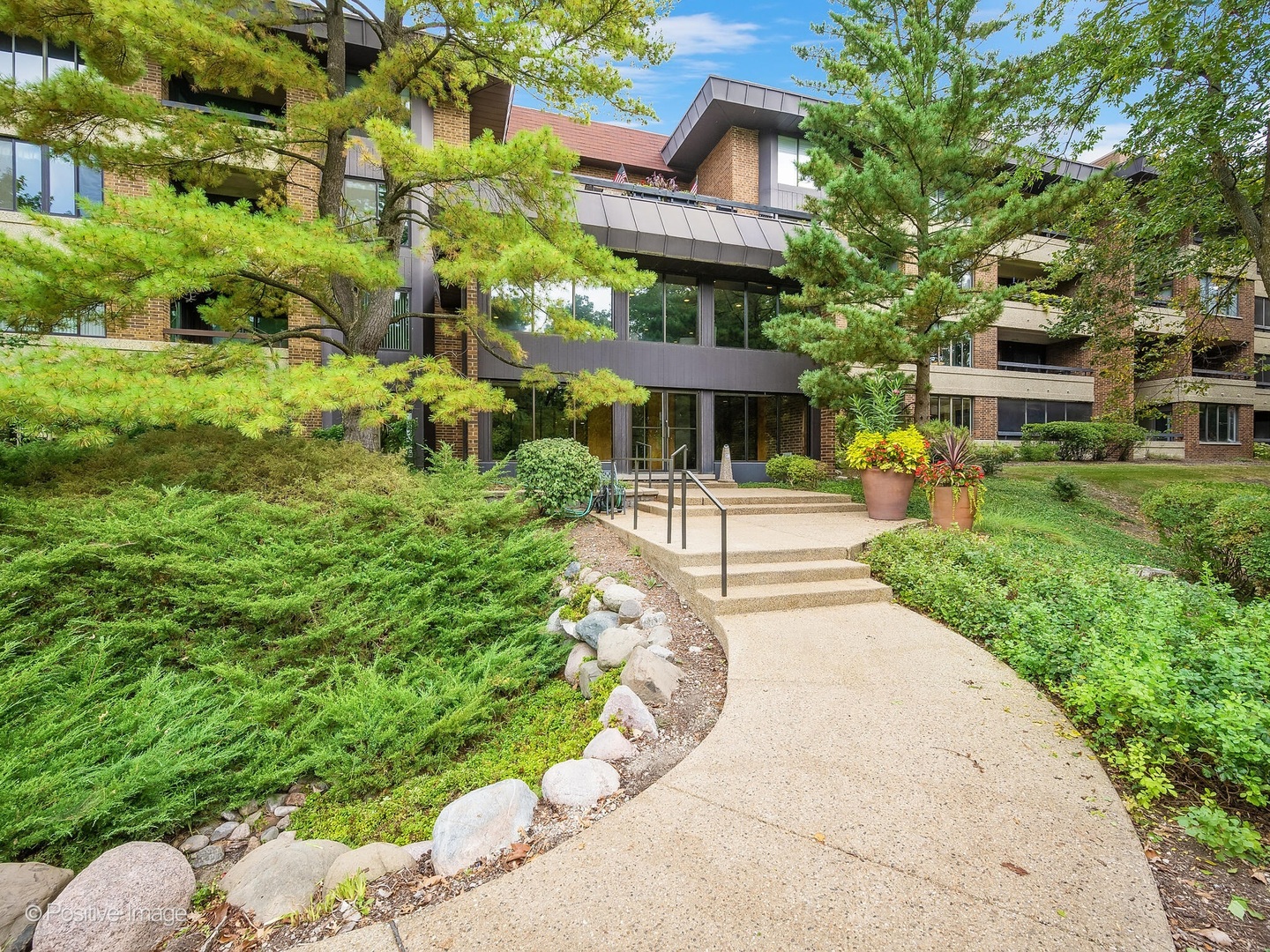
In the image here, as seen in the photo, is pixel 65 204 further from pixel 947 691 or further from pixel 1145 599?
pixel 1145 599

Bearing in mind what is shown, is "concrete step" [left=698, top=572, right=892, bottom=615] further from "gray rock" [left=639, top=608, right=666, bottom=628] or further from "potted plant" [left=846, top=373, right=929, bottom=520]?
"potted plant" [left=846, top=373, right=929, bottom=520]

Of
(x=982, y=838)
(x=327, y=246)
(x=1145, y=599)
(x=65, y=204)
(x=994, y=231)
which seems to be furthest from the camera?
(x=65, y=204)

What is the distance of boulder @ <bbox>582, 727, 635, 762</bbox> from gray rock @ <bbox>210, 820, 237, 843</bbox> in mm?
2201

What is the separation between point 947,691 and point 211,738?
14.4 ft

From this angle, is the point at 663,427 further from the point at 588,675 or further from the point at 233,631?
the point at 233,631

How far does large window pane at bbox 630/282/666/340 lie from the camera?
42.7 feet

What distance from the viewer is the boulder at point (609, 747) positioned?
285 centimetres

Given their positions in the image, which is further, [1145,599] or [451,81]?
[451,81]

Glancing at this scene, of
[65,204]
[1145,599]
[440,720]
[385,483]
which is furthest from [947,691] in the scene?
[65,204]

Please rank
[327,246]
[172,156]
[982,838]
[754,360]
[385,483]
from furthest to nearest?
[754,360]
[172,156]
[385,483]
[327,246]
[982,838]

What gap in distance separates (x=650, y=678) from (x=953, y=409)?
58.0 feet

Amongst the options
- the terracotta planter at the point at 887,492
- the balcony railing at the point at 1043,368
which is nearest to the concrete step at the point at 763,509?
the terracotta planter at the point at 887,492

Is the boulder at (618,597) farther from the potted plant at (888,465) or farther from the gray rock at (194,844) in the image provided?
the potted plant at (888,465)

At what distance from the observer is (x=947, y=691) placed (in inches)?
128
